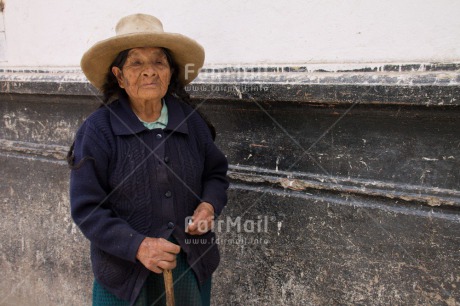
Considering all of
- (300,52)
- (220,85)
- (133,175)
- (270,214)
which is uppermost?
(300,52)

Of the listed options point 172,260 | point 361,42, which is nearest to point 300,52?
point 361,42

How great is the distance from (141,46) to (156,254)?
2.78ft

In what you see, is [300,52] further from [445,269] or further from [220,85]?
[445,269]

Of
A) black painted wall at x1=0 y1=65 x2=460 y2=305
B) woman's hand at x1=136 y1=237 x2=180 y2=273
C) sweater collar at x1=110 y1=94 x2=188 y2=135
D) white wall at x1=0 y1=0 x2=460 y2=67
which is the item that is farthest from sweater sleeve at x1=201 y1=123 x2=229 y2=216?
white wall at x1=0 y1=0 x2=460 y2=67

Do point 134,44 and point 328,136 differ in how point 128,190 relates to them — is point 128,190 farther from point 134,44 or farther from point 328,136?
point 328,136

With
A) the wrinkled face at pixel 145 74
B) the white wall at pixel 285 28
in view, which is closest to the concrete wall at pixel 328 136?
the white wall at pixel 285 28

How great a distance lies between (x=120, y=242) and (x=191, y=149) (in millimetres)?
520

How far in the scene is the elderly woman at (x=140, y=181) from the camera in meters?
1.82

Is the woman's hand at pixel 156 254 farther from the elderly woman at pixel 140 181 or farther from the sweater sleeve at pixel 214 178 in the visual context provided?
the sweater sleeve at pixel 214 178

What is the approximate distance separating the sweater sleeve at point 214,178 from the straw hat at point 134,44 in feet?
1.31

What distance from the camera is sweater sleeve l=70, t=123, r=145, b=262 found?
5.88ft

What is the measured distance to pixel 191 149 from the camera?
208 centimetres

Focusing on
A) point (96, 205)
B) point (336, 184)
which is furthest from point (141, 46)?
point (336, 184)

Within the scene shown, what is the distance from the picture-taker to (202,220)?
197 centimetres
